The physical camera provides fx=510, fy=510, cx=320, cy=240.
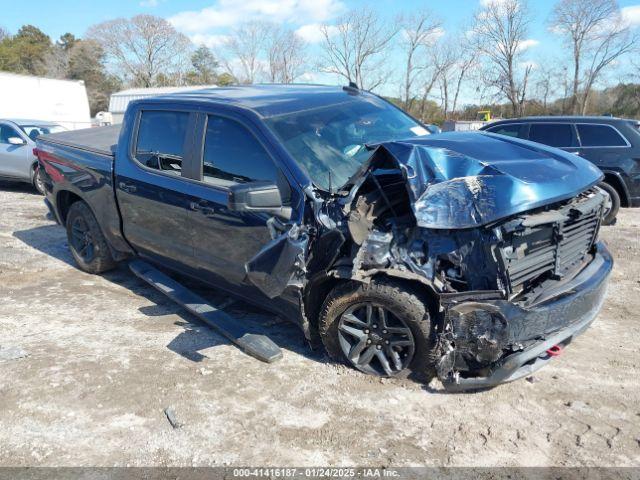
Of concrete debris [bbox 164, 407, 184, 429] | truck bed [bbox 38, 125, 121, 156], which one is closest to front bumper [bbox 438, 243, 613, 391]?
concrete debris [bbox 164, 407, 184, 429]

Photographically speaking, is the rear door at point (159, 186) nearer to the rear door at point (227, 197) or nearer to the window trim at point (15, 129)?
the rear door at point (227, 197)

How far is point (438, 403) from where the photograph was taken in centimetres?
Result: 314

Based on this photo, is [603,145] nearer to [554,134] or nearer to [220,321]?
[554,134]

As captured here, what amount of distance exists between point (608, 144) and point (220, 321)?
674 cm

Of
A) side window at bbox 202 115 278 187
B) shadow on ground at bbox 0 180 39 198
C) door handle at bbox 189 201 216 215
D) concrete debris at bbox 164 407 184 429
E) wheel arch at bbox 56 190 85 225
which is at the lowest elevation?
concrete debris at bbox 164 407 184 429

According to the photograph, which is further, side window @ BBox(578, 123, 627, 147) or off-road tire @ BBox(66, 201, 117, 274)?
side window @ BBox(578, 123, 627, 147)

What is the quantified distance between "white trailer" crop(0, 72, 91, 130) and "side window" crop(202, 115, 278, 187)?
52.4ft

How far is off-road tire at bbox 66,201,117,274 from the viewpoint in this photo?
5449mm

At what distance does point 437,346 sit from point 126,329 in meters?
2.70

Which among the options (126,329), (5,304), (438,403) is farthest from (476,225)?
A: (5,304)

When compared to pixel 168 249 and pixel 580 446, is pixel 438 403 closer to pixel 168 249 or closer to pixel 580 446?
pixel 580 446

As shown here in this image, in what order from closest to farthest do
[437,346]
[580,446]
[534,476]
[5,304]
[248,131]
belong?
[534,476] → [580,446] → [437,346] → [248,131] → [5,304]

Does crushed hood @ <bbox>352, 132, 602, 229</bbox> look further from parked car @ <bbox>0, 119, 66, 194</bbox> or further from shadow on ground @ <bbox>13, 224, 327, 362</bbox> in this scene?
parked car @ <bbox>0, 119, 66, 194</bbox>

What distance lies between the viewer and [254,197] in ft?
10.3
